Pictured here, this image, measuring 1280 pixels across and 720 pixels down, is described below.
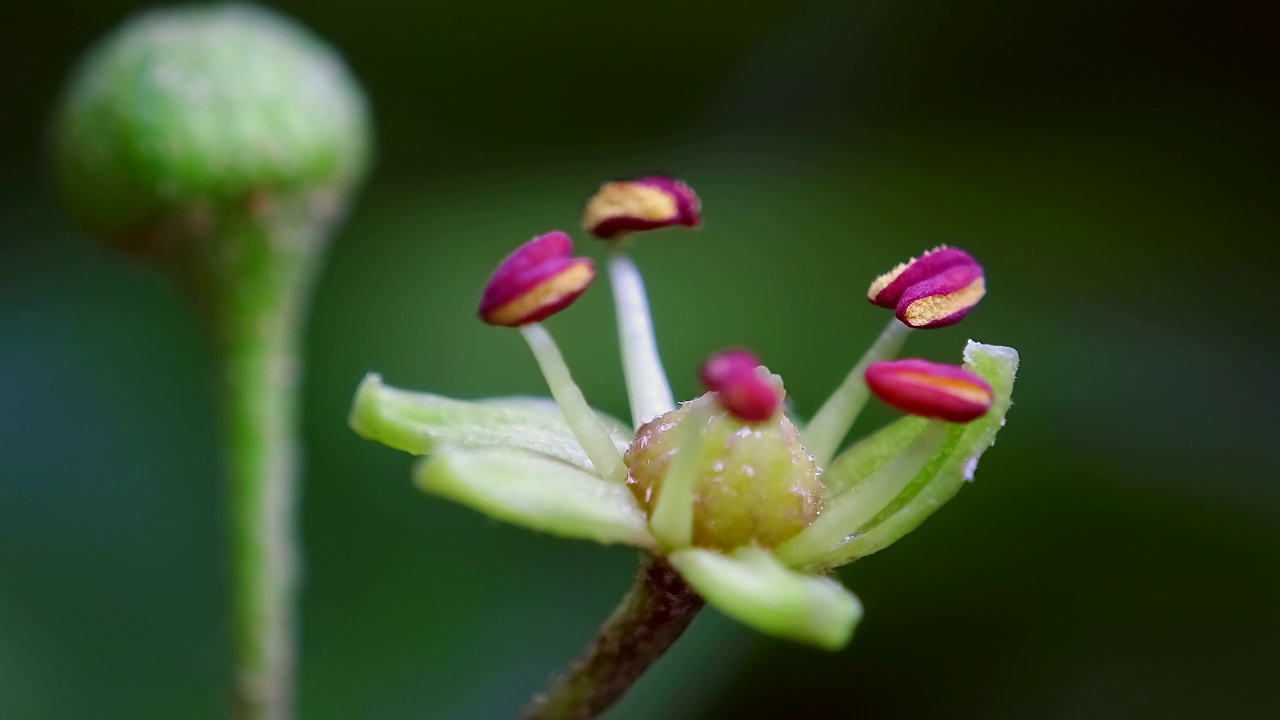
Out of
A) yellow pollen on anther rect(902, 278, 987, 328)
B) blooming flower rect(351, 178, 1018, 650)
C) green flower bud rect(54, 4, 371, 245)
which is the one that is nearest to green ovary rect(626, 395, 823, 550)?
blooming flower rect(351, 178, 1018, 650)

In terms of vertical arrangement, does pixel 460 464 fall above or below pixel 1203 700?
above

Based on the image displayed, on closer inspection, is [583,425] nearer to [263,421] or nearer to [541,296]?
[541,296]

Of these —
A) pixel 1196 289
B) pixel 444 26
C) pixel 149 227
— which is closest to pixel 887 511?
pixel 149 227

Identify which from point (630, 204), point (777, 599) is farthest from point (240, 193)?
point (777, 599)

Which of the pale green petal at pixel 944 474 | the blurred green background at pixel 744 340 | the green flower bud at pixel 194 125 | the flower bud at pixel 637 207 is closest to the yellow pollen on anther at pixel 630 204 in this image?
the flower bud at pixel 637 207

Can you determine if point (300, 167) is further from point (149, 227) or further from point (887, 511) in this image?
point (887, 511)

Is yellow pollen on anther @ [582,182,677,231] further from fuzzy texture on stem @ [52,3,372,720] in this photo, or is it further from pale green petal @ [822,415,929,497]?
fuzzy texture on stem @ [52,3,372,720]
